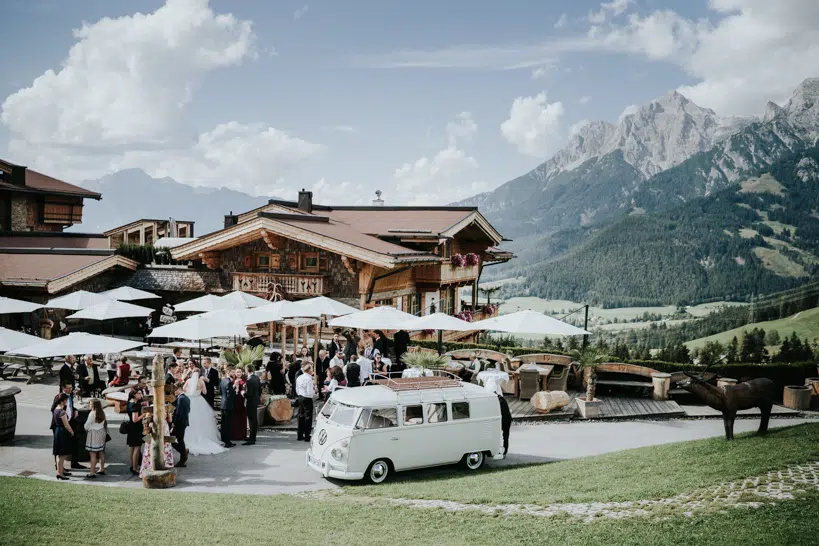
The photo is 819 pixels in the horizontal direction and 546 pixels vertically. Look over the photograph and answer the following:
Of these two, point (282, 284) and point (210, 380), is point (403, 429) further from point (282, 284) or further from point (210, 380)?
point (282, 284)

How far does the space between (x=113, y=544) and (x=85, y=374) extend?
1197 centimetres

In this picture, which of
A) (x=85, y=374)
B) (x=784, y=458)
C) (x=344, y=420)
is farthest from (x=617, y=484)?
(x=85, y=374)

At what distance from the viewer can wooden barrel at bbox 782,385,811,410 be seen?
21766 mm

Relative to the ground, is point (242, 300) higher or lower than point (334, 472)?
higher

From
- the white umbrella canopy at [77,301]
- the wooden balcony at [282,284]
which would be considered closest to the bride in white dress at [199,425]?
the white umbrella canopy at [77,301]

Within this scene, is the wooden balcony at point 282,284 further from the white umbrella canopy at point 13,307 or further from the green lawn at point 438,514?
the green lawn at point 438,514

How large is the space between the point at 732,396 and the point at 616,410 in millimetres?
6533

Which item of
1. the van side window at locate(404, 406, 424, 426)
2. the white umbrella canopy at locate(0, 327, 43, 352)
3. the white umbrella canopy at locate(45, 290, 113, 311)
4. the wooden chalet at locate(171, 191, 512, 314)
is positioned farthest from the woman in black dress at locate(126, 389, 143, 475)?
the wooden chalet at locate(171, 191, 512, 314)

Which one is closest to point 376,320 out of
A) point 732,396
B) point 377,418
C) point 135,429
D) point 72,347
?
point 377,418

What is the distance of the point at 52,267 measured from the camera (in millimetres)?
30047

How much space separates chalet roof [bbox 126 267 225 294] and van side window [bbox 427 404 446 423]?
818 inches

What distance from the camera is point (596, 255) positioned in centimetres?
16388

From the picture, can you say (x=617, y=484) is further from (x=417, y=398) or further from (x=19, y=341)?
(x=19, y=341)

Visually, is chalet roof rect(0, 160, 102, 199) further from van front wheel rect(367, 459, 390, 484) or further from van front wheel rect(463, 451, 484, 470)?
van front wheel rect(463, 451, 484, 470)
